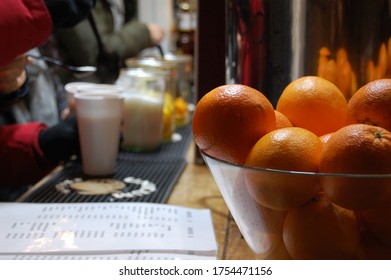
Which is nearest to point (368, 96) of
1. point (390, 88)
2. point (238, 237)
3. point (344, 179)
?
point (390, 88)

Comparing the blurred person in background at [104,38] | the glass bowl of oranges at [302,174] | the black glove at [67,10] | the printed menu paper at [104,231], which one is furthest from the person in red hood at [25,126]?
the blurred person in background at [104,38]

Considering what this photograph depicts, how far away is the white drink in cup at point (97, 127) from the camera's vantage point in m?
0.96

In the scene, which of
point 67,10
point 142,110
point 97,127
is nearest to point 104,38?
point 142,110

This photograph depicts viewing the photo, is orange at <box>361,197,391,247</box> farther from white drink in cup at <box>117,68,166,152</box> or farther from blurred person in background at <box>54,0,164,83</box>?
blurred person in background at <box>54,0,164,83</box>

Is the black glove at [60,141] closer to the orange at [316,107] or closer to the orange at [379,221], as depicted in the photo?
the orange at [316,107]

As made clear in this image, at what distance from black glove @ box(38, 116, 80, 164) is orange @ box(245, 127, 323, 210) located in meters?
0.58

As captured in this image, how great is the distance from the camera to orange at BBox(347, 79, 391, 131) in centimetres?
45

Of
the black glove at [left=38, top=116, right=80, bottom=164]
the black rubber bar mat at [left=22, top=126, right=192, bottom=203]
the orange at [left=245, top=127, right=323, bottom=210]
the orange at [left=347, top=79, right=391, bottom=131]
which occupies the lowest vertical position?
the black rubber bar mat at [left=22, top=126, right=192, bottom=203]

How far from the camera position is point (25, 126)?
973 millimetres

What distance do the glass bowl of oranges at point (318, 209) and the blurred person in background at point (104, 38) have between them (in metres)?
1.41

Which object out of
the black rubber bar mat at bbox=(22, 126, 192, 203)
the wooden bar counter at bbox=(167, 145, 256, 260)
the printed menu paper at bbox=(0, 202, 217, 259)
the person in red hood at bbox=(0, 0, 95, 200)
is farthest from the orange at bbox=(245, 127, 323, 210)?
the person in red hood at bbox=(0, 0, 95, 200)

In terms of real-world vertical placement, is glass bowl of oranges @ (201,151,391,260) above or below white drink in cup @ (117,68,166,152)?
above

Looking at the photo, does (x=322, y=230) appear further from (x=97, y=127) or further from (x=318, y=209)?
(x=97, y=127)
